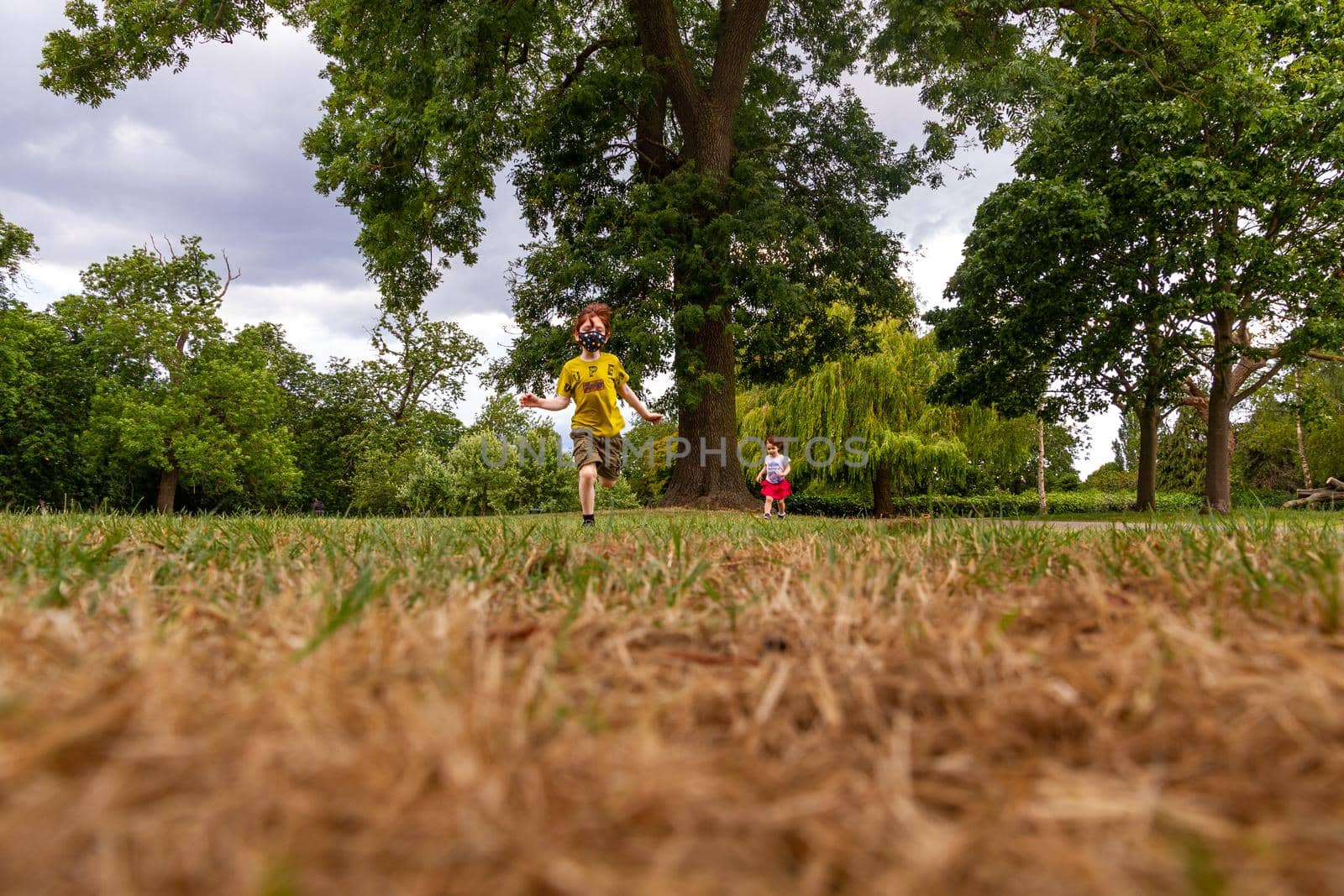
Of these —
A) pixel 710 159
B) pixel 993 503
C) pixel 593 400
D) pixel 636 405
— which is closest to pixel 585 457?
pixel 593 400

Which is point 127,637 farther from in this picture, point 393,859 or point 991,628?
point 991,628

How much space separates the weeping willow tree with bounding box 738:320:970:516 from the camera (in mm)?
20438

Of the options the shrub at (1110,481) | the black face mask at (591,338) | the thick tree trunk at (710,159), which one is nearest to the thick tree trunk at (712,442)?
the thick tree trunk at (710,159)

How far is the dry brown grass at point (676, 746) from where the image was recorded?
0.53m

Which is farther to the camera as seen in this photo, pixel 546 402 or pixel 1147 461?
pixel 1147 461

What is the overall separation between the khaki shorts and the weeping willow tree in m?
13.6

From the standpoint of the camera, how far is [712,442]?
14125 millimetres

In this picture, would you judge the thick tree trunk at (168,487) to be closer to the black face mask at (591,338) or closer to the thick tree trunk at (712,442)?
the thick tree trunk at (712,442)

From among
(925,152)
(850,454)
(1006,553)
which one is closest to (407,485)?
(850,454)

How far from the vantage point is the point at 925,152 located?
15492 millimetres

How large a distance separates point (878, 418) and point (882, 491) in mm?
3278

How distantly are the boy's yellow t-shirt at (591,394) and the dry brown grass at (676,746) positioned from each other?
5.95 m

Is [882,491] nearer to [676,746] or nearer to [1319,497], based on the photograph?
[1319,497]

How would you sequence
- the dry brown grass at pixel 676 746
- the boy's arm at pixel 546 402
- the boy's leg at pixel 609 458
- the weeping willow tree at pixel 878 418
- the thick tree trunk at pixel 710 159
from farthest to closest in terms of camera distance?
the weeping willow tree at pixel 878 418 < the thick tree trunk at pixel 710 159 < the boy's leg at pixel 609 458 < the boy's arm at pixel 546 402 < the dry brown grass at pixel 676 746
